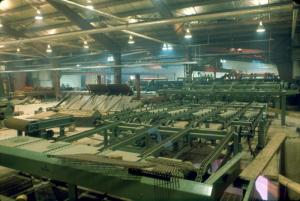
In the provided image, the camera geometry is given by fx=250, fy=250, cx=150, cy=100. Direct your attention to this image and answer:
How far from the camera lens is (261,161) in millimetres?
2957

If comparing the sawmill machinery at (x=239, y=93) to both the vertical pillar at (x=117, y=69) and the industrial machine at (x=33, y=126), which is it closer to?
the industrial machine at (x=33, y=126)

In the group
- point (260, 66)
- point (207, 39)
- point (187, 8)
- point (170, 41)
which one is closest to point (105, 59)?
point (170, 41)

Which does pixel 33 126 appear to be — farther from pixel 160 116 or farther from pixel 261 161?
pixel 261 161

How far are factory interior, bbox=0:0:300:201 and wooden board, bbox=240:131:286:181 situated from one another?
15mm

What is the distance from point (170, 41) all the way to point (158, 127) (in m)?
9.08

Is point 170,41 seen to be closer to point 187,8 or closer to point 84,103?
point 187,8

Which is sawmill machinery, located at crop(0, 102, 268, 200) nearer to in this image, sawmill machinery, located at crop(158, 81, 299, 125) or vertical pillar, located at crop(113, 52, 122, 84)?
sawmill machinery, located at crop(158, 81, 299, 125)

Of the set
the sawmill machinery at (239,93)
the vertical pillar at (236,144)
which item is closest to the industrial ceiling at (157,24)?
the sawmill machinery at (239,93)

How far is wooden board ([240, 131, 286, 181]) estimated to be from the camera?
225cm

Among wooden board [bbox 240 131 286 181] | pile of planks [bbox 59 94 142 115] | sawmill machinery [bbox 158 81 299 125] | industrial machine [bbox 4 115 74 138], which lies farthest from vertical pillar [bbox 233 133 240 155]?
pile of planks [bbox 59 94 142 115]

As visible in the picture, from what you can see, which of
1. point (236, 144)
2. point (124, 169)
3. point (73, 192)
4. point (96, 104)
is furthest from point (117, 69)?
point (124, 169)

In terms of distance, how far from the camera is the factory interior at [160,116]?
1.85 metres

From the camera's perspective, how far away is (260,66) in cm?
1884

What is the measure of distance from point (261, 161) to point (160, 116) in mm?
1907
